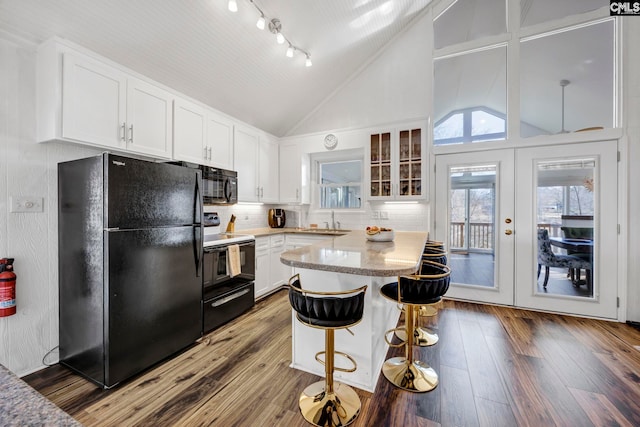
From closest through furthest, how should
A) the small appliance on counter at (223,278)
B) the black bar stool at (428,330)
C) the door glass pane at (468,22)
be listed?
the black bar stool at (428,330) → the small appliance on counter at (223,278) → the door glass pane at (468,22)

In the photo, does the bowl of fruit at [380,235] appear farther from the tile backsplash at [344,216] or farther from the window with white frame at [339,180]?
the window with white frame at [339,180]

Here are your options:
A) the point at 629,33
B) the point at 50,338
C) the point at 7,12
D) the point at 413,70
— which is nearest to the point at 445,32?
the point at 413,70

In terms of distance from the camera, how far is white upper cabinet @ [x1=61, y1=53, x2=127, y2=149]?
2.05 meters

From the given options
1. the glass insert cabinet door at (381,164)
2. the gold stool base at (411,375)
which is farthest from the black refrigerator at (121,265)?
the glass insert cabinet door at (381,164)

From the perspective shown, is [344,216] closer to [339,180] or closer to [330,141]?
[339,180]

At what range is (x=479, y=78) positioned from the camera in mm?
3764

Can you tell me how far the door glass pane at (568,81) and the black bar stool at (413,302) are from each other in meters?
2.72

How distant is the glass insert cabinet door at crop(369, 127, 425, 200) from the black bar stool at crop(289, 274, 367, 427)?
2.48 meters

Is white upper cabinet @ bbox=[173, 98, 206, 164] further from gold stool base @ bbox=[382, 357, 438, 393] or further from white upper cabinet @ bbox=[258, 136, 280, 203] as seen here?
gold stool base @ bbox=[382, 357, 438, 393]

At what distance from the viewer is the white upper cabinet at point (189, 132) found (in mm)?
2873

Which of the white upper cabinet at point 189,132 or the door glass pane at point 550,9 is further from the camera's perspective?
the door glass pane at point 550,9

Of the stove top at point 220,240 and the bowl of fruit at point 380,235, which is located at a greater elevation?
the bowl of fruit at point 380,235

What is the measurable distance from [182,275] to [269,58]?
2649 millimetres

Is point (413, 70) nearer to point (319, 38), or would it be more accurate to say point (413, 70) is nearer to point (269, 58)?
point (319, 38)
